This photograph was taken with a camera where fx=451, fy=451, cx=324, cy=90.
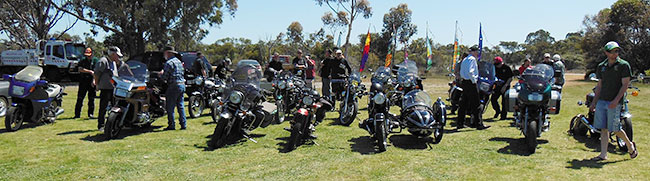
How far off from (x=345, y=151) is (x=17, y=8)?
31630 millimetres

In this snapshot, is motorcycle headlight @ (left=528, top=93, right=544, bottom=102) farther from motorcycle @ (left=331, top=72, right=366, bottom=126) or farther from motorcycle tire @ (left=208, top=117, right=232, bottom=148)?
motorcycle tire @ (left=208, top=117, right=232, bottom=148)

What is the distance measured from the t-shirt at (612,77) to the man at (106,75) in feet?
23.0

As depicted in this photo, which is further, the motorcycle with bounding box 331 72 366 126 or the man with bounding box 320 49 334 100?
the man with bounding box 320 49 334 100

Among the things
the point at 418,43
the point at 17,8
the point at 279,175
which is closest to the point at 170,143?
the point at 279,175

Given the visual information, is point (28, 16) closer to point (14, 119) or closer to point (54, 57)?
point (54, 57)

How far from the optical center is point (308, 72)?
12.4m

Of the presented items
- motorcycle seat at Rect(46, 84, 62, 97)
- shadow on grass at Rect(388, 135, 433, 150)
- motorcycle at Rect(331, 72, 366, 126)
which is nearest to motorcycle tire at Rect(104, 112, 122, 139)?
motorcycle seat at Rect(46, 84, 62, 97)

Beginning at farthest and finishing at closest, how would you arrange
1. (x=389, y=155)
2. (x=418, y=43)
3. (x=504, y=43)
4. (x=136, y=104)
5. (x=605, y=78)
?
1. (x=504, y=43)
2. (x=418, y=43)
3. (x=136, y=104)
4. (x=389, y=155)
5. (x=605, y=78)

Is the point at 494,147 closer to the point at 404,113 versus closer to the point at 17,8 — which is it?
the point at 404,113

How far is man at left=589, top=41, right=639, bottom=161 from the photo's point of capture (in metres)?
5.21

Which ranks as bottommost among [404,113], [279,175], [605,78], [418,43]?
[279,175]

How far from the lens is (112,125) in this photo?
6.66 m

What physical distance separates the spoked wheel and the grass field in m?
1.55

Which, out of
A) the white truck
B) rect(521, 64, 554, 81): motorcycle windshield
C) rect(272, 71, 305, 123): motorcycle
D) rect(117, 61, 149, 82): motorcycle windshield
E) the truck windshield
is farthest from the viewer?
the truck windshield
